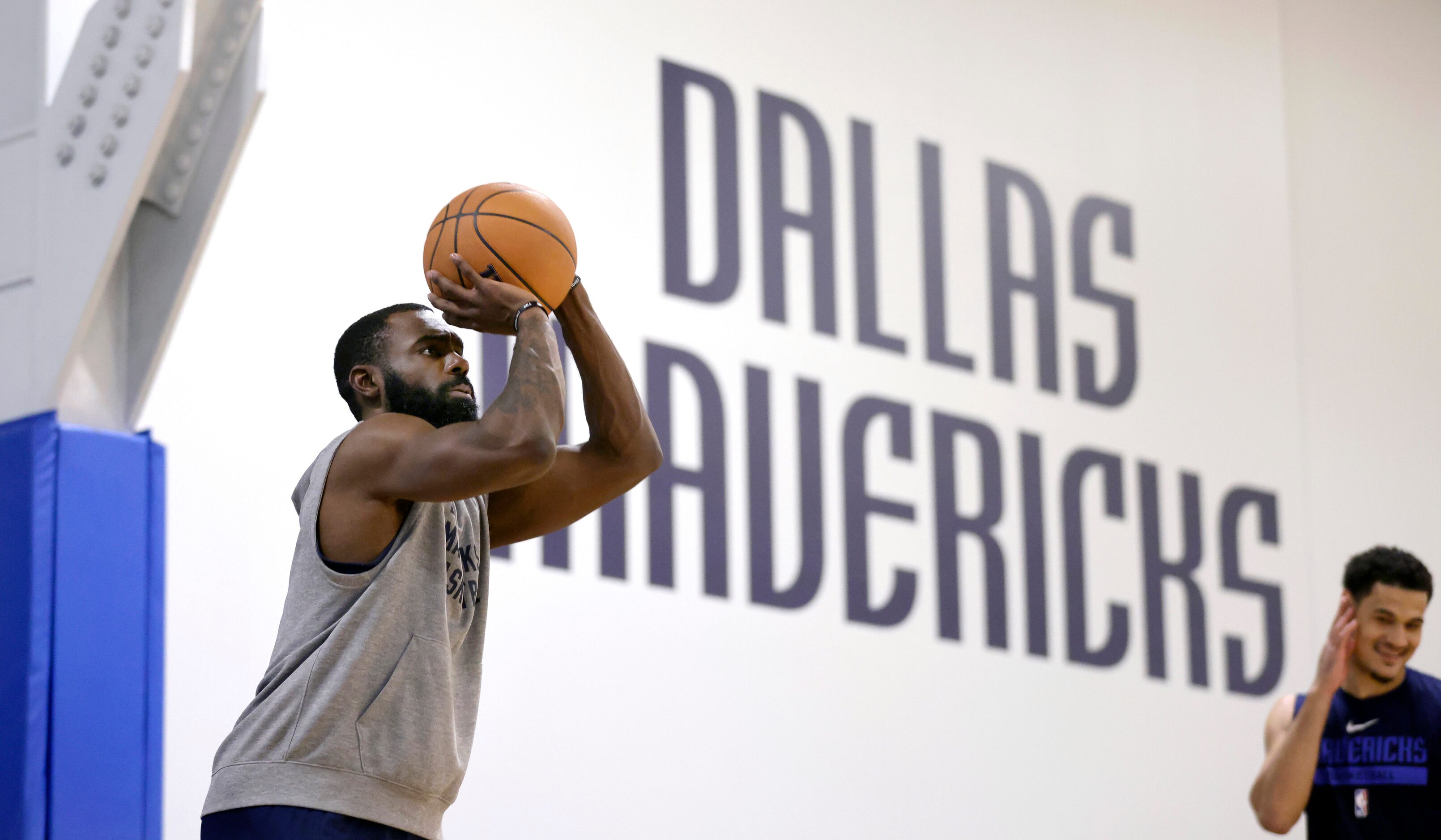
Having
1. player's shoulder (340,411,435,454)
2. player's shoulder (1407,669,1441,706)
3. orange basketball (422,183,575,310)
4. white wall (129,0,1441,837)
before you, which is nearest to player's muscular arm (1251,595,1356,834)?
player's shoulder (1407,669,1441,706)

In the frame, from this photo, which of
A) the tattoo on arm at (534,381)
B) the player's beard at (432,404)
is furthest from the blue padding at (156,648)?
the tattoo on arm at (534,381)

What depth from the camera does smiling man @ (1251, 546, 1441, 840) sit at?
13.0 ft

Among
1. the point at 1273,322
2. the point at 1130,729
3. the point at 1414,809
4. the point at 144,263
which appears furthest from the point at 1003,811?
the point at 144,263

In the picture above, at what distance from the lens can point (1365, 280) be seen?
6.66m

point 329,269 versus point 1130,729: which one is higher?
point 329,269

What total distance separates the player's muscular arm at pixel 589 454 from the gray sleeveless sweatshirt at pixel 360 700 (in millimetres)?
346

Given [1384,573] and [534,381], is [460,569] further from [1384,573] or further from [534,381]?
[1384,573]

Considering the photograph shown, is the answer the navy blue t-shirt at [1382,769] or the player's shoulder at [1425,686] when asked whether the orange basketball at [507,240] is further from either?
the player's shoulder at [1425,686]

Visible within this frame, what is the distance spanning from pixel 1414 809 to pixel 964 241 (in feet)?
7.51

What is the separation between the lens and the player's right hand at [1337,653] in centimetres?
390

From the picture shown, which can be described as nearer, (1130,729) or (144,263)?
(144,263)

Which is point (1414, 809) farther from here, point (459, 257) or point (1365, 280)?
point (1365, 280)

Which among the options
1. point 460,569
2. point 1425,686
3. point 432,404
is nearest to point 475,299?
point 432,404

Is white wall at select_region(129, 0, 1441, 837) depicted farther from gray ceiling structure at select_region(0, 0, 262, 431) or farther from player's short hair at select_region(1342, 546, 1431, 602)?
player's short hair at select_region(1342, 546, 1431, 602)
